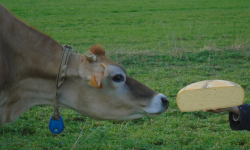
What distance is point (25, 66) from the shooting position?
3.24 metres

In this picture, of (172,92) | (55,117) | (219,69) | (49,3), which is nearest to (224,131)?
(172,92)

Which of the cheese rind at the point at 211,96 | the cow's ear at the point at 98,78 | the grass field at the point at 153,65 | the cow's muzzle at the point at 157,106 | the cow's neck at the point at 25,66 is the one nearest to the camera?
the cow's ear at the point at 98,78

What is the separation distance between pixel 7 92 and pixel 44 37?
2.25 ft

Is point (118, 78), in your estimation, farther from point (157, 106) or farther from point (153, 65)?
point (153, 65)

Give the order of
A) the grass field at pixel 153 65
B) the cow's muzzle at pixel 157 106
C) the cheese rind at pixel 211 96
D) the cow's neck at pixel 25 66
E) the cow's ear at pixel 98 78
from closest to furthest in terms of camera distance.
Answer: the cow's ear at pixel 98 78, the cow's neck at pixel 25 66, the cow's muzzle at pixel 157 106, the cheese rind at pixel 211 96, the grass field at pixel 153 65

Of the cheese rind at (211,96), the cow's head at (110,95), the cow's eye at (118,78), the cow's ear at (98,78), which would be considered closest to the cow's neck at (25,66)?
the cow's head at (110,95)

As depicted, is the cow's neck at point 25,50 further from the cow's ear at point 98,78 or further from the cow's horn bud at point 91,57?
the cow's ear at point 98,78

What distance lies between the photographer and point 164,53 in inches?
380

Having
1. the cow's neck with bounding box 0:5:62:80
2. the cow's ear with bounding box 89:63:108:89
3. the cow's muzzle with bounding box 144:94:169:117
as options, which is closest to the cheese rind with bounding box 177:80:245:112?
the cow's muzzle with bounding box 144:94:169:117

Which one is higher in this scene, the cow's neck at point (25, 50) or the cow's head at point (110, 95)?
the cow's neck at point (25, 50)

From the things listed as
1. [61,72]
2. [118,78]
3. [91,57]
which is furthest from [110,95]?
[61,72]

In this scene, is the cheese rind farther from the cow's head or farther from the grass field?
the grass field

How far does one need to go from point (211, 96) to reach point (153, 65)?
17.0 ft

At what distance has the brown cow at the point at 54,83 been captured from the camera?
3221 millimetres
